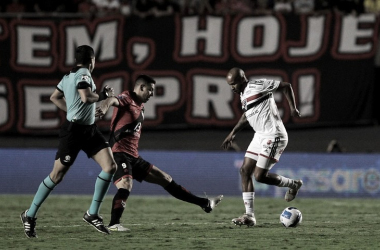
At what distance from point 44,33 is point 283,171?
560cm

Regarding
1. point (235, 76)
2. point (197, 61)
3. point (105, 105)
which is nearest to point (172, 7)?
point (197, 61)

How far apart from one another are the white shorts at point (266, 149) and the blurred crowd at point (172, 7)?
6642 millimetres

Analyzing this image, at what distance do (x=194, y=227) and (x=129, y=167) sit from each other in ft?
3.64

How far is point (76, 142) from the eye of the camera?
25.9ft

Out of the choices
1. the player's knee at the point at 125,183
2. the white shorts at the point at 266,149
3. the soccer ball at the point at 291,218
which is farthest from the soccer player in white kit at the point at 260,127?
A: the player's knee at the point at 125,183

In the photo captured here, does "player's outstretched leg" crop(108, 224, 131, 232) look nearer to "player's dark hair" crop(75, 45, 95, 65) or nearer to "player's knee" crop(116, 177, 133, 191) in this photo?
"player's knee" crop(116, 177, 133, 191)

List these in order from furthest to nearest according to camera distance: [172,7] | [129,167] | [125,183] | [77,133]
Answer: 1. [172,7]
2. [129,167]
3. [125,183]
4. [77,133]

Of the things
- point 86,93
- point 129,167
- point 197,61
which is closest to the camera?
point 86,93

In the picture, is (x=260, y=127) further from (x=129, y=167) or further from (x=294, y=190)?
(x=129, y=167)

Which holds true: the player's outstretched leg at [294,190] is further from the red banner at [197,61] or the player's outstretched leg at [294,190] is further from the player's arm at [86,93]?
the red banner at [197,61]

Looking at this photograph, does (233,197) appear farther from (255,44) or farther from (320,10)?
(320,10)

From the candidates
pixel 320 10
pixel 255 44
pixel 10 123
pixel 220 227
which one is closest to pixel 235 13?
pixel 255 44

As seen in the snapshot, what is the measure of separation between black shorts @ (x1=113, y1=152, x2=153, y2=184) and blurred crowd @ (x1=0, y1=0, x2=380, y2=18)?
7.00m

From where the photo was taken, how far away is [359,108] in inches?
618
